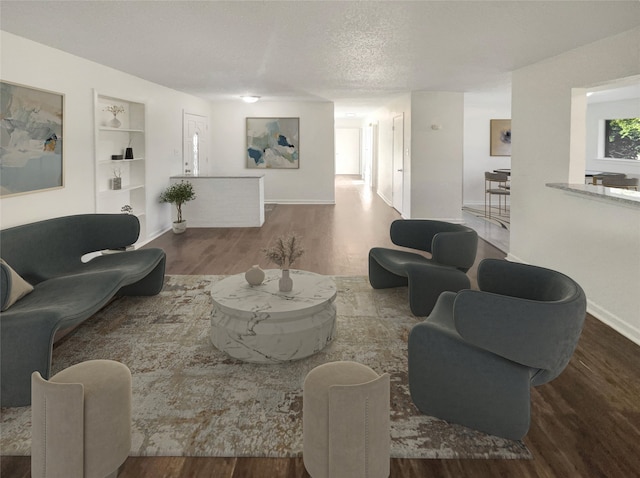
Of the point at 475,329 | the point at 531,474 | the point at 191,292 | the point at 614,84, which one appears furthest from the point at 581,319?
the point at 191,292

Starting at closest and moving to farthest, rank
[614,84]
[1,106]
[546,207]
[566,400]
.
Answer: [566,400] < [1,106] < [614,84] < [546,207]

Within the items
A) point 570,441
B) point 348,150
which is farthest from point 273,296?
point 348,150

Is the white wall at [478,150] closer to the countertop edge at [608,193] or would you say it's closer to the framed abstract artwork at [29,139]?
the countertop edge at [608,193]

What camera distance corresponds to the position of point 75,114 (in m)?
5.34

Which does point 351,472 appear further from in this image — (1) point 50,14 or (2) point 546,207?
(2) point 546,207

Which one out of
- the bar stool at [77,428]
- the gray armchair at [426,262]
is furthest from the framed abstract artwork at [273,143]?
the bar stool at [77,428]

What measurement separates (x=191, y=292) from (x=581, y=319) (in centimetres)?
352

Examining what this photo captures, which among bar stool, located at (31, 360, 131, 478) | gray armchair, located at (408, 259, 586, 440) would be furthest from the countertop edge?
bar stool, located at (31, 360, 131, 478)

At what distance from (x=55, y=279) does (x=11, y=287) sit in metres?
0.61

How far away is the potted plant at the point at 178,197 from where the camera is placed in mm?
8102

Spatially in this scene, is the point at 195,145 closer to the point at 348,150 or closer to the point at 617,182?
the point at 617,182

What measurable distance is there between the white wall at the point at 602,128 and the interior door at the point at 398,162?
4203 millimetres

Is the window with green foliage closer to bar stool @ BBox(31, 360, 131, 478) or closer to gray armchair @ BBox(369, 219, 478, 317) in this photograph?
gray armchair @ BBox(369, 219, 478, 317)

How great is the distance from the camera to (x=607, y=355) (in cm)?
341
